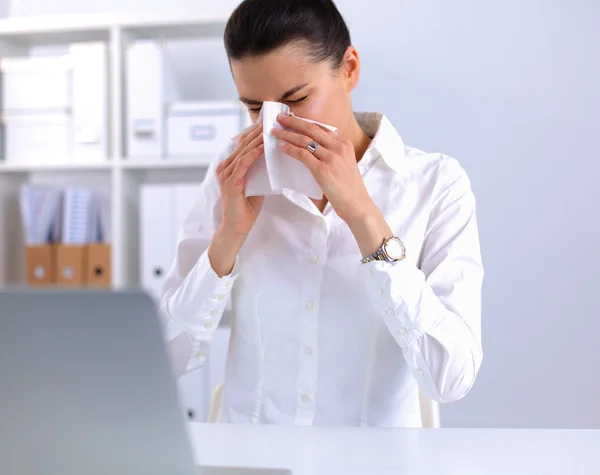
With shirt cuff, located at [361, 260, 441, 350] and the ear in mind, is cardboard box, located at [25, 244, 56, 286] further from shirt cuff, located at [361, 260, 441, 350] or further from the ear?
shirt cuff, located at [361, 260, 441, 350]

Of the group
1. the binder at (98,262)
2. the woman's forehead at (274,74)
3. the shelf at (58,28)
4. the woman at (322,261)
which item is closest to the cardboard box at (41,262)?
the binder at (98,262)

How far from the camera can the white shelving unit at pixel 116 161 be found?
8.07 feet

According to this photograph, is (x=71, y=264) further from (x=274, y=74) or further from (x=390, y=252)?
(x=390, y=252)

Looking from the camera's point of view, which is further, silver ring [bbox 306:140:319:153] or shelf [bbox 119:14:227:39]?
shelf [bbox 119:14:227:39]

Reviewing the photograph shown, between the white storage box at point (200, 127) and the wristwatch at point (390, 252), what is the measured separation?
1.36m

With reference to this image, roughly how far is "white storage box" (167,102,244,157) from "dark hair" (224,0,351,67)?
1.11m

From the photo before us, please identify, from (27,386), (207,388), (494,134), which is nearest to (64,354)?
(27,386)

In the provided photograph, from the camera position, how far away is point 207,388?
2.41 m

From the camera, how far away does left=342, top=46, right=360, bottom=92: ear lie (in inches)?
53.5

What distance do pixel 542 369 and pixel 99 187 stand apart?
5.94 feet

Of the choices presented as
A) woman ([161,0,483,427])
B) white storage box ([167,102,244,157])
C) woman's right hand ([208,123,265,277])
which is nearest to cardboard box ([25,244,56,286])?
white storage box ([167,102,244,157])

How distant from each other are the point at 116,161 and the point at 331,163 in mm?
1451

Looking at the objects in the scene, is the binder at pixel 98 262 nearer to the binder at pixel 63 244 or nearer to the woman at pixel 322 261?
the binder at pixel 63 244

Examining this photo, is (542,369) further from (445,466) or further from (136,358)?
(136,358)
